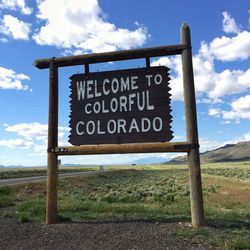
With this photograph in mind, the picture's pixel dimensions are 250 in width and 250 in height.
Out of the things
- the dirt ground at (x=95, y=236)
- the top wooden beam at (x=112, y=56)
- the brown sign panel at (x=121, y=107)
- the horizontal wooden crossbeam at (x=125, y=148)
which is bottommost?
the dirt ground at (x=95, y=236)

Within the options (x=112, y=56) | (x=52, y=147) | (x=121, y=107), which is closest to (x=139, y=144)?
(x=121, y=107)

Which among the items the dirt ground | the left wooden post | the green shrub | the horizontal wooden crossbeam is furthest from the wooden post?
the green shrub

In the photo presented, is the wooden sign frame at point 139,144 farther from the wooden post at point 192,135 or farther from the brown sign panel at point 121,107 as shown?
the brown sign panel at point 121,107

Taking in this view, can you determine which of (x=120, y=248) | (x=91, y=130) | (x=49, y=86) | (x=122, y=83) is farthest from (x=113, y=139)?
(x=120, y=248)

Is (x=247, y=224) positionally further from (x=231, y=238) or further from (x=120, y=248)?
(x=120, y=248)

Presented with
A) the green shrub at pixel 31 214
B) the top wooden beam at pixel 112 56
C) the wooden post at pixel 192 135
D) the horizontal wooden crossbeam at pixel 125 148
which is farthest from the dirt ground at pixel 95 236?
the top wooden beam at pixel 112 56

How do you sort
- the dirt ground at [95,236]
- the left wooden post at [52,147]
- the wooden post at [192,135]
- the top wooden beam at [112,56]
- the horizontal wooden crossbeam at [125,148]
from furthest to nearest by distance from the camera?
the left wooden post at [52,147]
the top wooden beam at [112,56]
the horizontal wooden crossbeam at [125,148]
the wooden post at [192,135]
the dirt ground at [95,236]

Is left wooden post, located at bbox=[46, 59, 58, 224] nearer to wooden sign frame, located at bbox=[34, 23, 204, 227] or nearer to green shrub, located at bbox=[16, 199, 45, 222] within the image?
wooden sign frame, located at bbox=[34, 23, 204, 227]

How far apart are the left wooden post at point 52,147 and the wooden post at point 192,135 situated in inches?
124

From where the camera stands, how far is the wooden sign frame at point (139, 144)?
8273 millimetres

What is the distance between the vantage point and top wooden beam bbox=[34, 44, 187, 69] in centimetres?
890

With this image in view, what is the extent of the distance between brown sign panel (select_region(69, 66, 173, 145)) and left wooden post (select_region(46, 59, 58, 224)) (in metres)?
0.40

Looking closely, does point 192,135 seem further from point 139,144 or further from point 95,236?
point 95,236

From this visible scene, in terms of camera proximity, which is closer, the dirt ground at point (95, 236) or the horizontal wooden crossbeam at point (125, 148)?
the dirt ground at point (95, 236)
